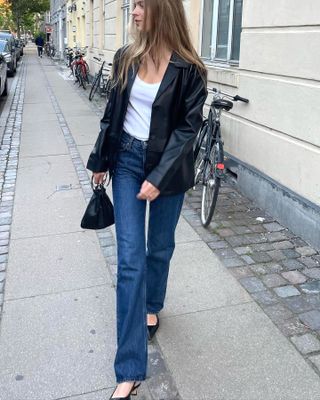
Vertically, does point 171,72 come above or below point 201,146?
above

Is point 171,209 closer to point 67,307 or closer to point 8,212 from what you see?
point 67,307

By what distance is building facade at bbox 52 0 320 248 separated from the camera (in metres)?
4.33

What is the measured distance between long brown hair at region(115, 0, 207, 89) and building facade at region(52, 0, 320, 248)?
6.74 ft

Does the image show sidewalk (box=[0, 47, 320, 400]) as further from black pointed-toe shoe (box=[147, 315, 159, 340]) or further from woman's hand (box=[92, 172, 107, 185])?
woman's hand (box=[92, 172, 107, 185])

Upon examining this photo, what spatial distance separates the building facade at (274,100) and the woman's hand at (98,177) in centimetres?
225

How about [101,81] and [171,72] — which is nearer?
[171,72]

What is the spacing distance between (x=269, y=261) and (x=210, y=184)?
1.10 meters

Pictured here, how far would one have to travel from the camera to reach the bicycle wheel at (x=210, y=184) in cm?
469

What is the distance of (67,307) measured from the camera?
3.41m

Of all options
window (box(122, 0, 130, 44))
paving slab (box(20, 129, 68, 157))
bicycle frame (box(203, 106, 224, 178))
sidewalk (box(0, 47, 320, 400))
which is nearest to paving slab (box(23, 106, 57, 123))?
paving slab (box(20, 129, 68, 157))

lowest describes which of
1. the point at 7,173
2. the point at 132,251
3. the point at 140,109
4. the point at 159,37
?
the point at 7,173

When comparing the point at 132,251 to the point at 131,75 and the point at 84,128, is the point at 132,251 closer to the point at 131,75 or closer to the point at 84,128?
the point at 131,75

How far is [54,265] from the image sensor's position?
404 cm

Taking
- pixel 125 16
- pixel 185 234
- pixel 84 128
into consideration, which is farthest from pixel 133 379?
pixel 125 16
